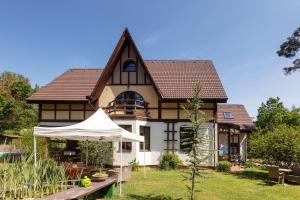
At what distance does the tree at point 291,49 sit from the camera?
23281 millimetres

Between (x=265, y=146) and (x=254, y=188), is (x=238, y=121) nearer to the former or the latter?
(x=265, y=146)

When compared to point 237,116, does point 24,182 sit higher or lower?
lower

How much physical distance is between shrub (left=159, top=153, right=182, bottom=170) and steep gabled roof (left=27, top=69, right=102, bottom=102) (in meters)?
6.73

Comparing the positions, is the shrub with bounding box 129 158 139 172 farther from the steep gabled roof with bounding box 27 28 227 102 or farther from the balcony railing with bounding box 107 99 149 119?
the steep gabled roof with bounding box 27 28 227 102

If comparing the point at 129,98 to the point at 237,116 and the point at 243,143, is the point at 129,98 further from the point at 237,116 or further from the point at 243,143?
the point at 243,143

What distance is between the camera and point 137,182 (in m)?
14.4

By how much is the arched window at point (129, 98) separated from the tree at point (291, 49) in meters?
10.7

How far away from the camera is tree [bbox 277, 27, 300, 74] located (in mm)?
23281

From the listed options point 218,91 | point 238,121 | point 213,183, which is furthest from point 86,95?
point 238,121

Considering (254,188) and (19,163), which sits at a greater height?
(19,163)

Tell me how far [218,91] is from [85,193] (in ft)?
47.4

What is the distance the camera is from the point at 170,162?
67.5 ft

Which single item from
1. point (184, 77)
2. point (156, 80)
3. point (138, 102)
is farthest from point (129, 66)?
point (184, 77)

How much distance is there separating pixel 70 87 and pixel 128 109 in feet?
17.6
